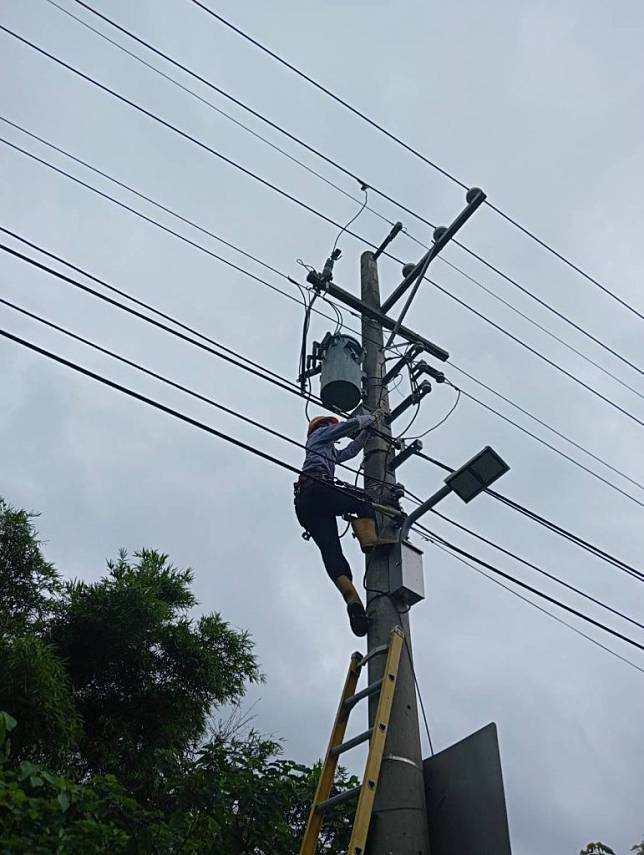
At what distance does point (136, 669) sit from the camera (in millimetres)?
10484

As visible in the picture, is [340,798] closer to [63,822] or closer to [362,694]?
[362,694]

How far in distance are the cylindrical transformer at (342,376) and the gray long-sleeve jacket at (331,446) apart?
269 mm

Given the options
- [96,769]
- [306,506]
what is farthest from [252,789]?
[96,769]

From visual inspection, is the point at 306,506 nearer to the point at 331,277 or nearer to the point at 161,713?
the point at 331,277

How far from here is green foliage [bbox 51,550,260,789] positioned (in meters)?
9.99

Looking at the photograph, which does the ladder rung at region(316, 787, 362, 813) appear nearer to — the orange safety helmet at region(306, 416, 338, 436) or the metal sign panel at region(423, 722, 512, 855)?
the metal sign panel at region(423, 722, 512, 855)

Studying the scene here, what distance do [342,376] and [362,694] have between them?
252 centimetres

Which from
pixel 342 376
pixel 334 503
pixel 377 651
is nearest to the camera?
pixel 377 651

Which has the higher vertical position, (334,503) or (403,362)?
(403,362)

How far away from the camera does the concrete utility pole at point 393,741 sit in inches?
154

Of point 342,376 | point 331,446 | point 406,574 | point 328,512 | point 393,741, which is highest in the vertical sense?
point 342,376

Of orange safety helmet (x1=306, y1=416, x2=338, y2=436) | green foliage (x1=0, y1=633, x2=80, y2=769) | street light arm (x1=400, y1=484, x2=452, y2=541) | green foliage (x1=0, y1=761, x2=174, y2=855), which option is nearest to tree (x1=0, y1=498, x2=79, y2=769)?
green foliage (x1=0, y1=633, x2=80, y2=769)

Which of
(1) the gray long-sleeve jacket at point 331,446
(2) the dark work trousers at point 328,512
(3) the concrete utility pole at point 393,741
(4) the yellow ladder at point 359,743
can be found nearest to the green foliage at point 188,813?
(4) the yellow ladder at point 359,743

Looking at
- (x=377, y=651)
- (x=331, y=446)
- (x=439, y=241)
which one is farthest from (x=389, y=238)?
(x=377, y=651)
